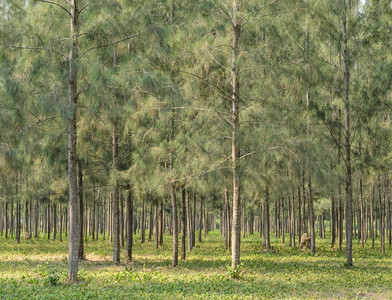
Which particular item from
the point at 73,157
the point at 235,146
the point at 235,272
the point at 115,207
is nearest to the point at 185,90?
the point at 235,146

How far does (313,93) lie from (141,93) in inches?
422

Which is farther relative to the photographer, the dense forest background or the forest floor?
the dense forest background

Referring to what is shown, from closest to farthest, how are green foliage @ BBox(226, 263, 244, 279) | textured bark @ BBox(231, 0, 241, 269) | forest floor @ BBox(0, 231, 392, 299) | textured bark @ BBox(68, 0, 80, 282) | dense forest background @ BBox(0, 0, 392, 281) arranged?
forest floor @ BBox(0, 231, 392, 299) < textured bark @ BBox(68, 0, 80, 282) < dense forest background @ BBox(0, 0, 392, 281) < green foliage @ BBox(226, 263, 244, 279) < textured bark @ BBox(231, 0, 241, 269)

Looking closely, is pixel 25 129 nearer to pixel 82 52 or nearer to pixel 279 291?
pixel 82 52

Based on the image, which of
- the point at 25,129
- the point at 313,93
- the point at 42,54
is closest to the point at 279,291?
the point at 25,129

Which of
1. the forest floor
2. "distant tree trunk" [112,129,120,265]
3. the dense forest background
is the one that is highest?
the dense forest background

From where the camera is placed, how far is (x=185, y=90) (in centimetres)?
1598

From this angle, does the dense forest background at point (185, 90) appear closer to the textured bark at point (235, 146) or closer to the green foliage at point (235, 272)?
the textured bark at point (235, 146)

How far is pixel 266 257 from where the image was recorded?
73.7ft

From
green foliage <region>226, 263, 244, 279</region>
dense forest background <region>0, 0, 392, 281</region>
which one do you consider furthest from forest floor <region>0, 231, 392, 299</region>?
dense forest background <region>0, 0, 392, 281</region>

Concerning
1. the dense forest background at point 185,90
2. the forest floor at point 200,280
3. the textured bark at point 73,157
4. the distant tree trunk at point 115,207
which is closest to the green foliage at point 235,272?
the forest floor at point 200,280

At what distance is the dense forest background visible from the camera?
1246 cm

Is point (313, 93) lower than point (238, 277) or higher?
higher

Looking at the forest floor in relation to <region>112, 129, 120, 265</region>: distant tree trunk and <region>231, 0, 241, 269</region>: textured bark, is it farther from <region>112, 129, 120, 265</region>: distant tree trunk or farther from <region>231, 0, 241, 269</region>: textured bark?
<region>231, 0, 241, 269</region>: textured bark
